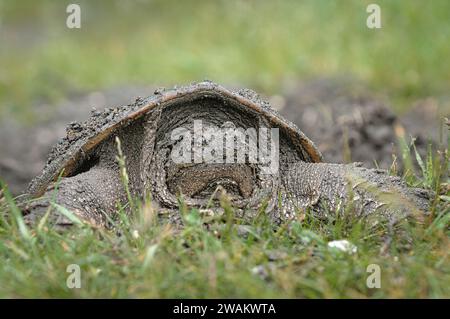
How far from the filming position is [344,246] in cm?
262

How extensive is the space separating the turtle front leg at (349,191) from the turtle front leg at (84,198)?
823mm

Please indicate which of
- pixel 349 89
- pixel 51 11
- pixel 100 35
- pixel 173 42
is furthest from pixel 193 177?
pixel 51 11

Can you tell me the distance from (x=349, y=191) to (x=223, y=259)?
808 millimetres

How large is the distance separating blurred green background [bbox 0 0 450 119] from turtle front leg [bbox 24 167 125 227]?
4.84 metres

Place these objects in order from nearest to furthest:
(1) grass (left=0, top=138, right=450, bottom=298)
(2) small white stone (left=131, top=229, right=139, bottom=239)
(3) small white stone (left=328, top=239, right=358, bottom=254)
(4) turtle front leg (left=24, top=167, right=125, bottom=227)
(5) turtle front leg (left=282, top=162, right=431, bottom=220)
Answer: (1) grass (left=0, top=138, right=450, bottom=298), (3) small white stone (left=328, top=239, right=358, bottom=254), (2) small white stone (left=131, top=229, right=139, bottom=239), (4) turtle front leg (left=24, top=167, right=125, bottom=227), (5) turtle front leg (left=282, top=162, right=431, bottom=220)

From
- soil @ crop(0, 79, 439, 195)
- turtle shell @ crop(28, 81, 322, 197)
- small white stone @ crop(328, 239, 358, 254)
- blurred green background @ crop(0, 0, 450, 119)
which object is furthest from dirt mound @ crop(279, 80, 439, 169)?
small white stone @ crop(328, 239, 358, 254)

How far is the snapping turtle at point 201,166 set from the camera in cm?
321

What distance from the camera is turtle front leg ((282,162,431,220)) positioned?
308cm

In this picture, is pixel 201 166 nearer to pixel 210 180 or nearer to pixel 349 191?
pixel 210 180

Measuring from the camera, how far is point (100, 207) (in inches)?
129

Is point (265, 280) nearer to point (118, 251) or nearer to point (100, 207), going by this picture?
point (118, 251)

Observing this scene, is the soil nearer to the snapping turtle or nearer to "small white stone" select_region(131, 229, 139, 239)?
the snapping turtle

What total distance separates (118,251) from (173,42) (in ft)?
27.4

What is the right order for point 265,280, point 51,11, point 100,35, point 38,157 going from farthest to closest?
point 51,11 → point 100,35 → point 38,157 → point 265,280
